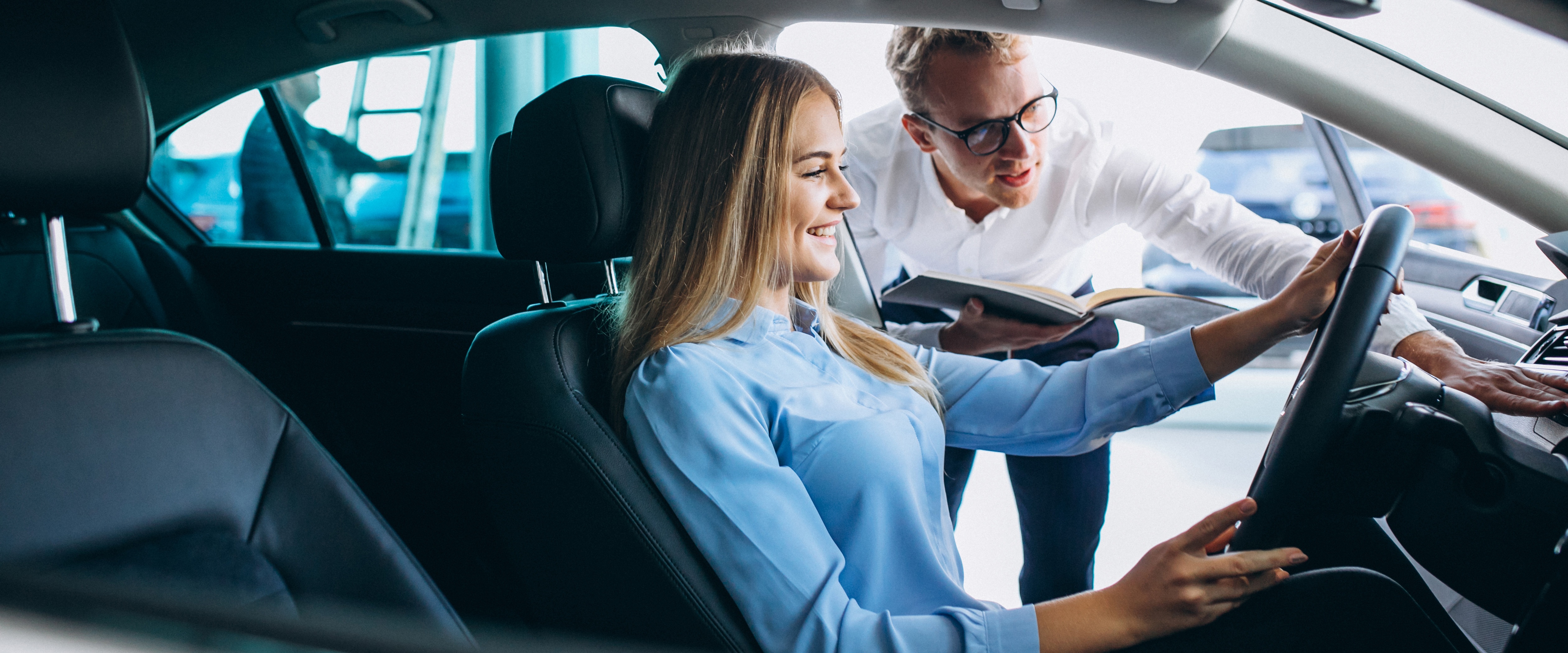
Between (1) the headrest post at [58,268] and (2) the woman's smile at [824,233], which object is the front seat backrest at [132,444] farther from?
(2) the woman's smile at [824,233]

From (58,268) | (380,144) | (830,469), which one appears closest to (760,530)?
(830,469)

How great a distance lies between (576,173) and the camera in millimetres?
A: 1020

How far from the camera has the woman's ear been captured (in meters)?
1.54

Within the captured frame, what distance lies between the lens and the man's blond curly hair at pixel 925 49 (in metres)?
1.38

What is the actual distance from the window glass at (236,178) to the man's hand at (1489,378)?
2215 mm

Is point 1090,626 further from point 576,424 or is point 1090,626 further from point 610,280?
point 610,280

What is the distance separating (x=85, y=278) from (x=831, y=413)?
5.71 ft

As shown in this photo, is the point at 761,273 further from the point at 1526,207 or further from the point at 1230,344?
the point at 1526,207

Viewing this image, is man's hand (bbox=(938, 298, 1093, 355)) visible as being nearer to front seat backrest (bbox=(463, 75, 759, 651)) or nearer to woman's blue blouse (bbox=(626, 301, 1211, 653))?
woman's blue blouse (bbox=(626, 301, 1211, 653))

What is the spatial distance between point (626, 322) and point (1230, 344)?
73 cm

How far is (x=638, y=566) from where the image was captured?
840mm

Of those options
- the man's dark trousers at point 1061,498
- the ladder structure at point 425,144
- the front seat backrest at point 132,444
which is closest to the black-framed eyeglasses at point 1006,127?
the man's dark trousers at point 1061,498

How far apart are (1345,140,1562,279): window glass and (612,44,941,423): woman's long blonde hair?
0.66 meters

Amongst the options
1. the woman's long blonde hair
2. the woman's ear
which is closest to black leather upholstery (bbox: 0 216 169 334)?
the woman's long blonde hair
